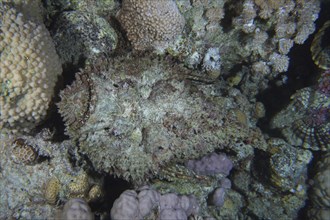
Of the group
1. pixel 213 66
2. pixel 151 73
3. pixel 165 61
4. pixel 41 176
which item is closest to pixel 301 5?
pixel 213 66

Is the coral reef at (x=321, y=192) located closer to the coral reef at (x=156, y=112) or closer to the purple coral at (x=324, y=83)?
the coral reef at (x=156, y=112)

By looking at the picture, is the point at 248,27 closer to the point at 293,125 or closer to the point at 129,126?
the point at 293,125

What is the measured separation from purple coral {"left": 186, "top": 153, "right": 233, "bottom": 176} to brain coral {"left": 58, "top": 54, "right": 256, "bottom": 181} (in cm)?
72

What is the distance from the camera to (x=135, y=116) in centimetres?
279

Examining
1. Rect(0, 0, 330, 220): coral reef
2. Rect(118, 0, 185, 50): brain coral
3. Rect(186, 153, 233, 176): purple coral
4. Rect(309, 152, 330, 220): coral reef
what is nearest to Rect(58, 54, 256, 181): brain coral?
Rect(0, 0, 330, 220): coral reef

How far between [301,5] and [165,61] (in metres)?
2.02

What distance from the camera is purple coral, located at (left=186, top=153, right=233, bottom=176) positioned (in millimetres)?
3594

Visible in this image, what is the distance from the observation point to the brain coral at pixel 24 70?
2.60m

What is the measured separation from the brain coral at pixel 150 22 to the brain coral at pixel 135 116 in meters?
0.56

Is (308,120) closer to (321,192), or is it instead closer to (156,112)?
(321,192)

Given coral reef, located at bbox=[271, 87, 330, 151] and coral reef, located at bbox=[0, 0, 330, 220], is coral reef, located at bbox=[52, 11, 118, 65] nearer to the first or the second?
coral reef, located at bbox=[0, 0, 330, 220]

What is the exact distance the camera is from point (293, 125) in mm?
3996

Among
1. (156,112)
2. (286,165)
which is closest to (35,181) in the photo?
(156,112)

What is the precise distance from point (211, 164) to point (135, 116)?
1.45 meters
